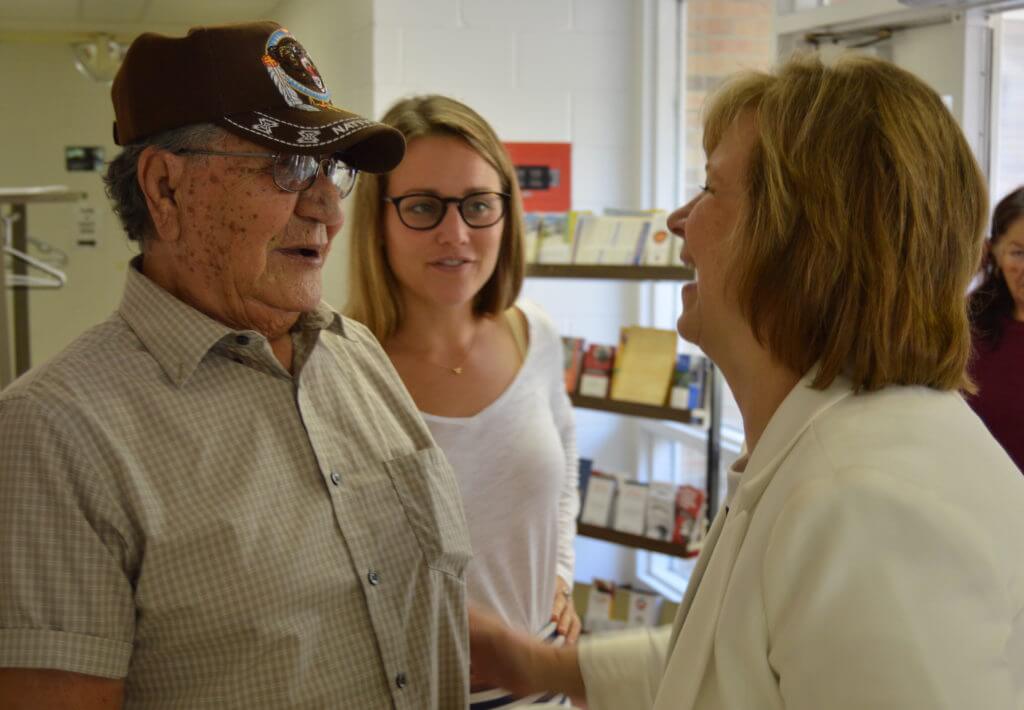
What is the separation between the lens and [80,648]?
105 centimetres

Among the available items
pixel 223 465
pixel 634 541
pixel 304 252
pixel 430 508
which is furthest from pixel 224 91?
pixel 634 541

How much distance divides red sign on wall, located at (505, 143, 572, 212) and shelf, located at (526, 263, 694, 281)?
26.6 inches

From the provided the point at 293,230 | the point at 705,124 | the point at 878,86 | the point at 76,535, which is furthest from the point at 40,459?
the point at 878,86

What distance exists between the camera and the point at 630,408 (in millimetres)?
3590

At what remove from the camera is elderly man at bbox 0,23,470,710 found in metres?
1.07

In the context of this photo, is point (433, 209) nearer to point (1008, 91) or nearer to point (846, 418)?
point (846, 418)

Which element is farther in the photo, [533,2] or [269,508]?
[533,2]

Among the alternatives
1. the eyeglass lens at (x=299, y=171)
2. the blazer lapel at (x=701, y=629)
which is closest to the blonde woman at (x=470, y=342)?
the eyeglass lens at (x=299, y=171)

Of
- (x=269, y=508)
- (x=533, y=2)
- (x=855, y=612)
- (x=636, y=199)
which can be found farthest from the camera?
(x=636, y=199)

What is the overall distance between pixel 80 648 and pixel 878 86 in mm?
1037

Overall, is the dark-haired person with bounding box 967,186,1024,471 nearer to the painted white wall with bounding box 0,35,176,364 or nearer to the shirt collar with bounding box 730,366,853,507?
the shirt collar with bounding box 730,366,853,507

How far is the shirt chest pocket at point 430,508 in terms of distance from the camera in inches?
54.0

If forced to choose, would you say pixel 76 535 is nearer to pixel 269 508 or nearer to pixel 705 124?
pixel 269 508

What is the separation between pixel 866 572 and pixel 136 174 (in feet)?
3.17
